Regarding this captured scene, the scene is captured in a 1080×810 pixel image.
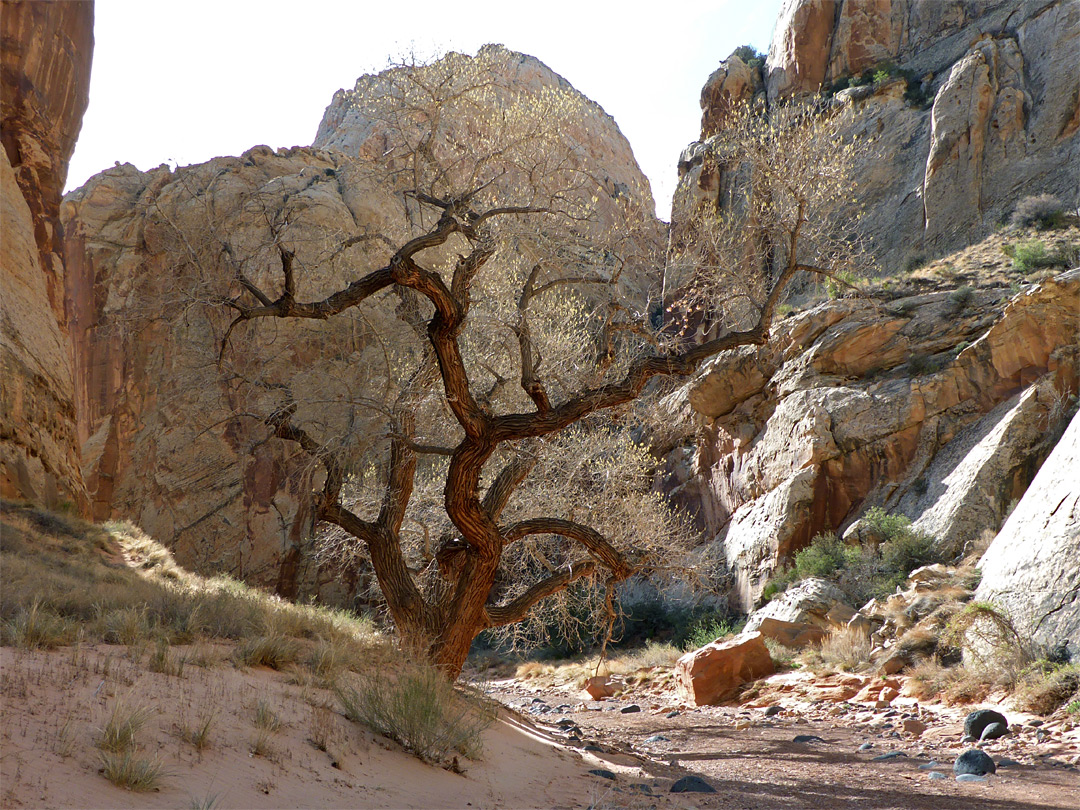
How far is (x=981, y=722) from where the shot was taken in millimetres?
7352

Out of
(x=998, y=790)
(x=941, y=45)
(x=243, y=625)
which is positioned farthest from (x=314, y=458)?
(x=941, y=45)

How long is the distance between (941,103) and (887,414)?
1329 cm

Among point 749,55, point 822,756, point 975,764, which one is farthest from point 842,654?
point 749,55

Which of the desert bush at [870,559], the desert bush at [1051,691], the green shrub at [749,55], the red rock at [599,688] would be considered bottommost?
the red rock at [599,688]

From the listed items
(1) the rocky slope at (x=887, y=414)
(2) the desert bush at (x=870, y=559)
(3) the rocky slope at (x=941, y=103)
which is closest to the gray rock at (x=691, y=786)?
(2) the desert bush at (x=870, y=559)

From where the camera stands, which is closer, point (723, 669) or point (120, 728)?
point (120, 728)

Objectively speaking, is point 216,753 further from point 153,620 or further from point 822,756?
point 822,756

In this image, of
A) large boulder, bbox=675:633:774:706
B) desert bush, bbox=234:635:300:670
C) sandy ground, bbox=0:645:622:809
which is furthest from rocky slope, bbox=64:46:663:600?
sandy ground, bbox=0:645:622:809

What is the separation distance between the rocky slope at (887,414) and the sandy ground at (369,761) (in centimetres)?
798

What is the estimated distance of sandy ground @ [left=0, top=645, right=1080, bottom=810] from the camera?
11.4ft

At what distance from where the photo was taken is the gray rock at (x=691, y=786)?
5.55m

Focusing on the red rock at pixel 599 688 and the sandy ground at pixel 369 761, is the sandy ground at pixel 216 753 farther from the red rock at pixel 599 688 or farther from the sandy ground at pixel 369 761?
the red rock at pixel 599 688

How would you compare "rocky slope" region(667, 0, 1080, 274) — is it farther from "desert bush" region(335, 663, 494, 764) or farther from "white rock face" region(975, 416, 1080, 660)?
"desert bush" region(335, 663, 494, 764)

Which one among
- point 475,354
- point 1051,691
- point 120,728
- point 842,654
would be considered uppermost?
point 475,354
